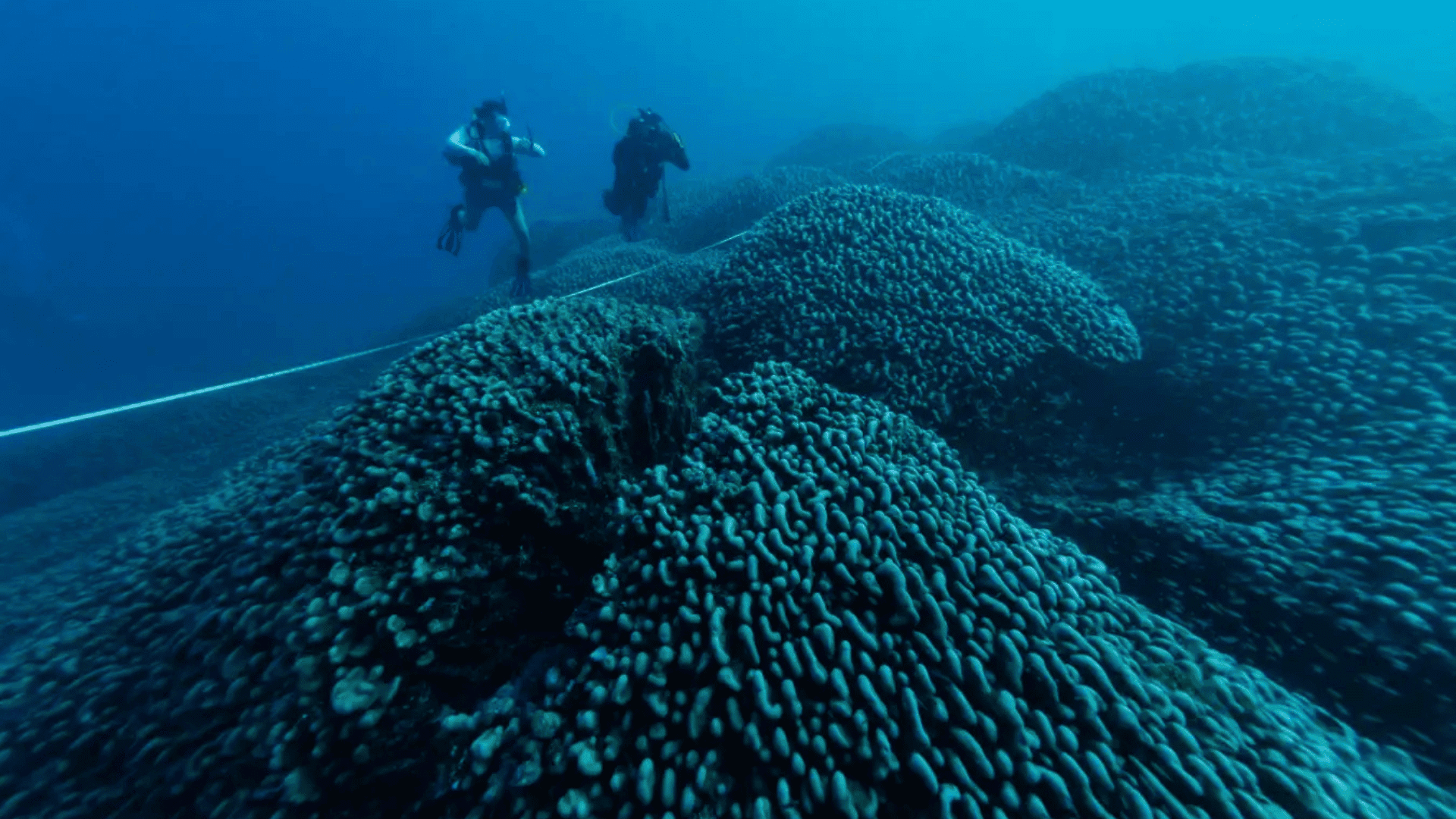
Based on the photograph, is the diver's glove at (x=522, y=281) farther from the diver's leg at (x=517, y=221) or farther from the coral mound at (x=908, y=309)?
the coral mound at (x=908, y=309)

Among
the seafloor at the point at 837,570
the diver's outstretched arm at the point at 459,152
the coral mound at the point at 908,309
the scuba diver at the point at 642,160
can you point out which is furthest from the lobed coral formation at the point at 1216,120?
the diver's outstretched arm at the point at 459,152

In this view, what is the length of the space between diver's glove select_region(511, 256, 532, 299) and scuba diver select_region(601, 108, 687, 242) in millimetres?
2487

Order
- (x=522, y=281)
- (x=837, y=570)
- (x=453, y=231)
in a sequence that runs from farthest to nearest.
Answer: (x=453, y=231)
(x=522, y=281)
(x=837, y=570)

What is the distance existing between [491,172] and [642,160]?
2844 mm

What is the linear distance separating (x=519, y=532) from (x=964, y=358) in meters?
3.94

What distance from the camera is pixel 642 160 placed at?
10.6m

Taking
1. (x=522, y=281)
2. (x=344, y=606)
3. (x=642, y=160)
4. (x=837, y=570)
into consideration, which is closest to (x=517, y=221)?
(x=522, y=281)

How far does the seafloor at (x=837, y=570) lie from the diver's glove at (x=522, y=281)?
441 centimetres

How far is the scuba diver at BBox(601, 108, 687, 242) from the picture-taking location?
10352 mm

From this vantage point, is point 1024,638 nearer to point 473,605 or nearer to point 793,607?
point 793,607

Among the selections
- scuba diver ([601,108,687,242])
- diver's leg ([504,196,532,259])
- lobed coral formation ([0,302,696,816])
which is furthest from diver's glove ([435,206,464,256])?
lobed coral formation ([0,302,696,816])

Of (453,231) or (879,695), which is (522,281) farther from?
(879,695)

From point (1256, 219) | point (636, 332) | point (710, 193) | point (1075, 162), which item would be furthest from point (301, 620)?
point (710, 193)

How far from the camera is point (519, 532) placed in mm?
3365
